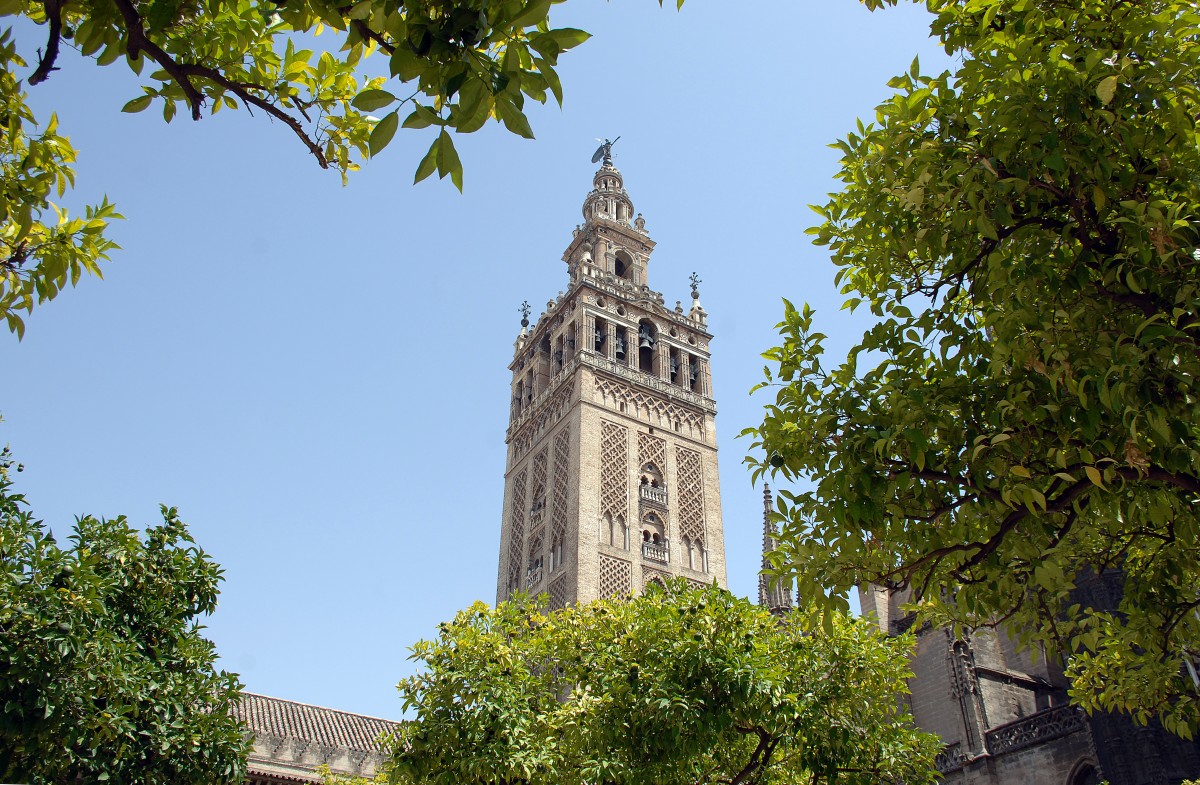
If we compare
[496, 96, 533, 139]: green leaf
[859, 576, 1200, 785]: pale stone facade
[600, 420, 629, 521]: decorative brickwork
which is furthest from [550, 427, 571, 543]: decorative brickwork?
[496, 96, 533, 139]: green leaf

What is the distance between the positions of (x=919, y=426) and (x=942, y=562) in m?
1.45

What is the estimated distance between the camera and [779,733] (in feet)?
40.2

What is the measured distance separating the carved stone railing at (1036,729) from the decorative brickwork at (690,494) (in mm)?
12998

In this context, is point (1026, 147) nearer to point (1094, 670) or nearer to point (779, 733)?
point (1094, 670)

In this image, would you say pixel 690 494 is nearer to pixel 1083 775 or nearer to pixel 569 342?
pixel 569 342

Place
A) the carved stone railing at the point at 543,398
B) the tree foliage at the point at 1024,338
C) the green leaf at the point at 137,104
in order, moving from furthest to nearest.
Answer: the carved stone railing at the point at 543,398
the tree foliage at the point at 1024,338
the green leaf at the point at 137,104

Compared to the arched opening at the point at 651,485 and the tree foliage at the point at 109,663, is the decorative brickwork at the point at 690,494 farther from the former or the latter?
the tree foliage at the point at 109,663

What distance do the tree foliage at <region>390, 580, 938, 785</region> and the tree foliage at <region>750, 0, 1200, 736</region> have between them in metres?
5.60

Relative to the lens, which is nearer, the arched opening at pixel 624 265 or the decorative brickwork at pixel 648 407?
the decorative brickwork at pixel 648 407

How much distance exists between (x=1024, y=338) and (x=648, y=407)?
A: 3064cm

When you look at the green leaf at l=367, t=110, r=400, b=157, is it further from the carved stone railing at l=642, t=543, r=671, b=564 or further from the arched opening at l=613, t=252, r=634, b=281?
the arched opening at l=613, t=252, r=634, b=281

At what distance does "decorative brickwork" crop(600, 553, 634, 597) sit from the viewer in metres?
30.2

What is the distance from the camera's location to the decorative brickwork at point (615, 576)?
99.1 ft

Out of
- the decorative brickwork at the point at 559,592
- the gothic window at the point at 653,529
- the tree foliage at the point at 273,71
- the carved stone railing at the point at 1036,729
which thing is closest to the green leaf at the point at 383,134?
the tree foliage at the point at 273,71
